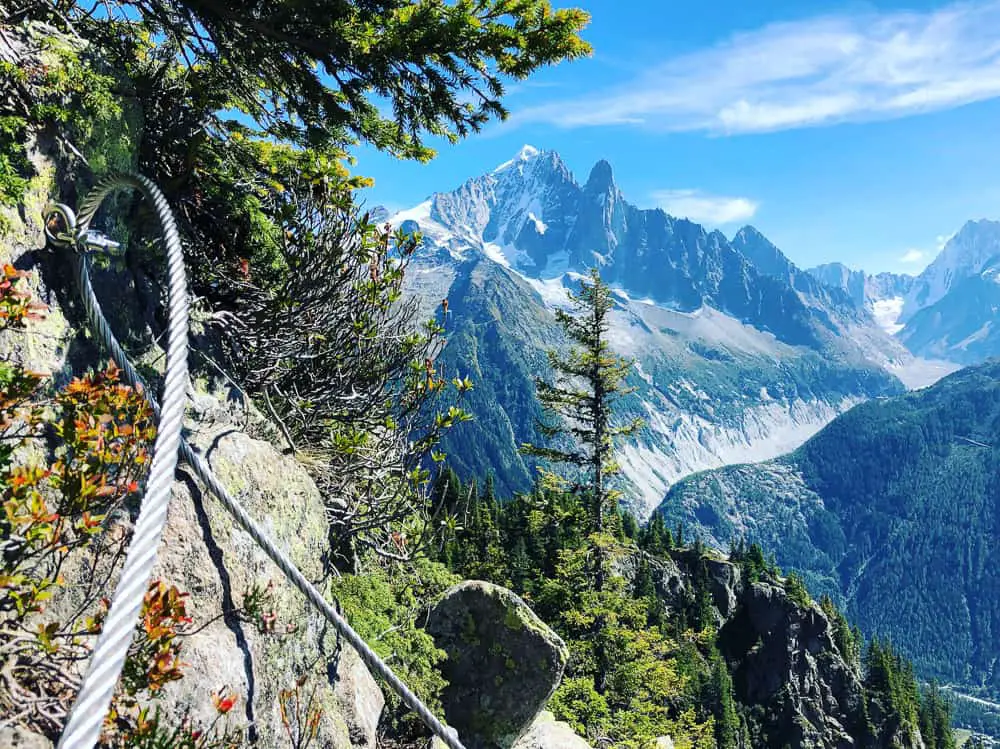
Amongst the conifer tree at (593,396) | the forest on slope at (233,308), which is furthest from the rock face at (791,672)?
the forest on slope at (233,308)

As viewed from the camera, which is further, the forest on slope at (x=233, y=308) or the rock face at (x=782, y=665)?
the rock face at (x=782, y=665)

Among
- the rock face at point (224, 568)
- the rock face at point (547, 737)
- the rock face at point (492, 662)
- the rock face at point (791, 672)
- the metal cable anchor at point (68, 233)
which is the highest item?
the metal cable anchor at point (68, 233)

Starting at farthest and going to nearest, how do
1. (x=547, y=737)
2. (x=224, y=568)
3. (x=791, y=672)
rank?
(x=791, y=672) < (x=547, y=737) < (x=224, y=568)

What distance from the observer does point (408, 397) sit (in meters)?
8.21

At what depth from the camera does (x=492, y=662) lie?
38.3 feet

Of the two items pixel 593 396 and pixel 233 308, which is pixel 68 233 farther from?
pixel 593 396

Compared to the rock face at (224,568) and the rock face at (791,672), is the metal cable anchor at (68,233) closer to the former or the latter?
the rock face at (224,568)

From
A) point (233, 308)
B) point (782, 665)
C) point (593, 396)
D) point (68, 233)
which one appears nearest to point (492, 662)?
point (233, 308)

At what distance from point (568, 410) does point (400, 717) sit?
19243 mm

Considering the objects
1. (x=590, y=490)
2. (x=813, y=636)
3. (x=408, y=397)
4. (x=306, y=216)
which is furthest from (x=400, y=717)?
(x=813, y=636)

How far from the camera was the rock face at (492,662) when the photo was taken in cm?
1122

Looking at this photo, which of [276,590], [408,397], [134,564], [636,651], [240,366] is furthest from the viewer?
[636,651]

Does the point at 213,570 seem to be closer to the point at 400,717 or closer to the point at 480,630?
the point at 400,717

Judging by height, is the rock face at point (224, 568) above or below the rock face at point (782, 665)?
above
